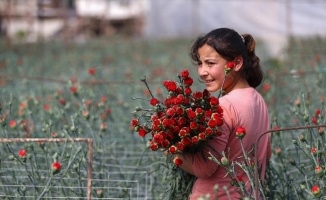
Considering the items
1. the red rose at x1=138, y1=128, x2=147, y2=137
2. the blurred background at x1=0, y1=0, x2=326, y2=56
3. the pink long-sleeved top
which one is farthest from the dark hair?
the blurred background at x1=0, y1=0, x2=326, y2=56

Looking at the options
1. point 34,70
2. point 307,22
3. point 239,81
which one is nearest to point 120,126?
point 239,81

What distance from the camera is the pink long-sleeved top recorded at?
2314mm

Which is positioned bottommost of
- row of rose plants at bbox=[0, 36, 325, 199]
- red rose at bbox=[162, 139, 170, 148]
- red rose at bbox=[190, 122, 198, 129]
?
row of rose plants at bbox=[0, 36, 325, 199]

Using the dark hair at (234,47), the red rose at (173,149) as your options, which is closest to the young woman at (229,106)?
the dark hair at (234,47)

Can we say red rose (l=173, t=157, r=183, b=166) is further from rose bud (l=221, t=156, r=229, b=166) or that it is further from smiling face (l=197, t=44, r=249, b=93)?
smiling face (l=197, t=44, r=249, b=93)

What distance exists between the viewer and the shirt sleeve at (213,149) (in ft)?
7.56

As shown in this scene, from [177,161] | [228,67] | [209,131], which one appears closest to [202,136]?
[209,131]

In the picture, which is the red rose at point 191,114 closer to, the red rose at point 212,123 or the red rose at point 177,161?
the red rose at point 212,123

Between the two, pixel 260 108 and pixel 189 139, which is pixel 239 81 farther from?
pixel 189 139

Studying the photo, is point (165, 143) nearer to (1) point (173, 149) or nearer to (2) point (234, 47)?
(1) point (173, 149)

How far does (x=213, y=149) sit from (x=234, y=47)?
1.24ft

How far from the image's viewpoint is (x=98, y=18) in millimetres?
20547

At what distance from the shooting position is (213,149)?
7.52ft

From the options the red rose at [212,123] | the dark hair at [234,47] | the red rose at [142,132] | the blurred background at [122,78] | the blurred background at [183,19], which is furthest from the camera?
the blurred background at [183,19]
